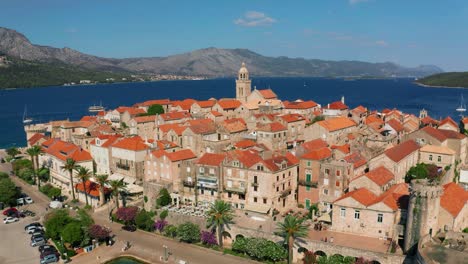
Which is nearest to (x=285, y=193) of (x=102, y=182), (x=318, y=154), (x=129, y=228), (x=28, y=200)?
(x=318, y=154)

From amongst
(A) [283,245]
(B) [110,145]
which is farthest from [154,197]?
(A) [283,245]

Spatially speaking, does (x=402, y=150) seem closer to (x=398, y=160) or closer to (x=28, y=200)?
(x=398, y=160)

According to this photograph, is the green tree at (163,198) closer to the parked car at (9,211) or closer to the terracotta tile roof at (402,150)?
the parked car at (9,211)

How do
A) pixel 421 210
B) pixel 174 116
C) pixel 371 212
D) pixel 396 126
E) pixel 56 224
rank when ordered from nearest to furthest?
1. pixel 421 210
2. pixel 371 212
3. pixel 56 224
4. pixel 396 126
5. pixel 174 116

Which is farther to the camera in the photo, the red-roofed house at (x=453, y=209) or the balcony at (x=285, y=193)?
the balcony at (x=285, y=193)

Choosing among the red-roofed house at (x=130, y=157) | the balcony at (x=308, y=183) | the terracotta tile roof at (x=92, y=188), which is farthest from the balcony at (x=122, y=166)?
the balcony at (x=308, y=183)

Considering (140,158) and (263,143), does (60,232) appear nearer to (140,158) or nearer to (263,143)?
(140,158)
